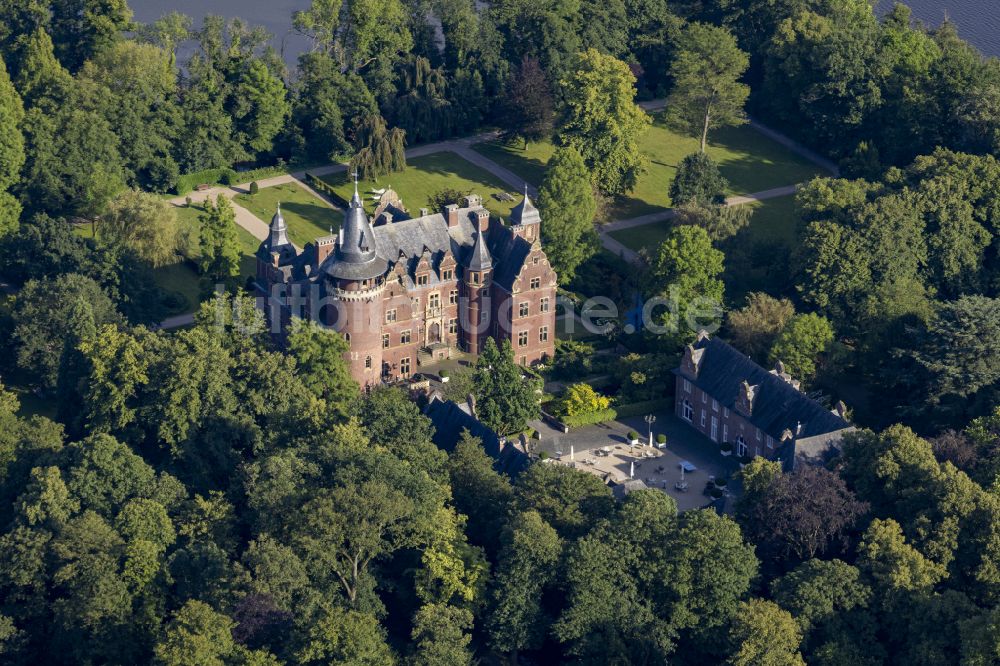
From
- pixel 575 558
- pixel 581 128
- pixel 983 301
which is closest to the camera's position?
pixel 575 558

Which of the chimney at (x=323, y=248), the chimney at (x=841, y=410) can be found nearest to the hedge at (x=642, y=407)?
the chimney at (x=841, y=410)

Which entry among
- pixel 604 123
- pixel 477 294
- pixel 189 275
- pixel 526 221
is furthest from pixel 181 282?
pixel 604 123

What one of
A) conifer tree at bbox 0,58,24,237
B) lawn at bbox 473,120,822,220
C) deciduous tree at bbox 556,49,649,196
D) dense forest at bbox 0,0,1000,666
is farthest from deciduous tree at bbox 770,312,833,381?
conifer tree at bbox 0,58,24,237

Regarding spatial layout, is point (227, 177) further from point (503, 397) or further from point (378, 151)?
point (503, 397)

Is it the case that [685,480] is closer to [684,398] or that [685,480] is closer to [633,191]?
[684,398]

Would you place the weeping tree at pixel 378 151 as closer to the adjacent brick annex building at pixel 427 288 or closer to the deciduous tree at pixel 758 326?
the adjacent brick annex building at pixel 427 288

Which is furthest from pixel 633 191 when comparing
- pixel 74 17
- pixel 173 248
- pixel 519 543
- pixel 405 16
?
pixel 519 543

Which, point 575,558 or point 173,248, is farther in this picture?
point 173,248

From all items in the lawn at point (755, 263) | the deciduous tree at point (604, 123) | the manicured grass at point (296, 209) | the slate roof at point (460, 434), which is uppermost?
the deciduous tree at point (604, 123)
